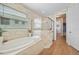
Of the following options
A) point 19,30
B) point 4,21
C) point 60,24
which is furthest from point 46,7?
point 4,21

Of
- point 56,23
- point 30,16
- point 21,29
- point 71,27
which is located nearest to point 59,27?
point 56,23

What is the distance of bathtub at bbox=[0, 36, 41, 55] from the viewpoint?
4.85 ft

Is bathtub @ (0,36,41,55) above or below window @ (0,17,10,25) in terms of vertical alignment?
below

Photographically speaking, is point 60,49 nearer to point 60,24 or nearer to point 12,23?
point 60,24

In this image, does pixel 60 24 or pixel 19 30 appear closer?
pixel 19 30

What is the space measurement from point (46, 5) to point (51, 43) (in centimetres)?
64

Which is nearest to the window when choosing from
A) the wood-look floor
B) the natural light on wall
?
the natural light on wall

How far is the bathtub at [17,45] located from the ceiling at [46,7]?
0.44 metres

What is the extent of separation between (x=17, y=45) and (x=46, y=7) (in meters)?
0.76

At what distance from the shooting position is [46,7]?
5.29 feet

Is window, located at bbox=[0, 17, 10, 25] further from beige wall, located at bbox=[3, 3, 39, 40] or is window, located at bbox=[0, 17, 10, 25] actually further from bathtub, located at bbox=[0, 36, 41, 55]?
bathtub, located at bbox=[0, 36, 41, 55]

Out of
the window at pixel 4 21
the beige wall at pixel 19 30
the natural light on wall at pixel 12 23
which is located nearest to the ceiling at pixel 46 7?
the beige wall at pixel 19 30

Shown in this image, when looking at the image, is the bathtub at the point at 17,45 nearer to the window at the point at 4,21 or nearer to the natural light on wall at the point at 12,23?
the natural light on wall at the point at 12,23

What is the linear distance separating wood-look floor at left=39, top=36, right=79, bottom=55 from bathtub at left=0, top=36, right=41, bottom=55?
0.25 metres
